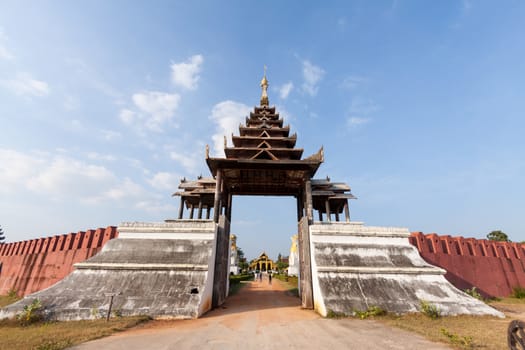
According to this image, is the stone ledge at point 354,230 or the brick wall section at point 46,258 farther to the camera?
the brick wall section at point 46,258

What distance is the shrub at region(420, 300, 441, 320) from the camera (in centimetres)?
972

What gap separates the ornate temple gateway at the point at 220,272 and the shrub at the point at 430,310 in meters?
0.30

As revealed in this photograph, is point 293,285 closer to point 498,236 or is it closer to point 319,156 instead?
point 319,156

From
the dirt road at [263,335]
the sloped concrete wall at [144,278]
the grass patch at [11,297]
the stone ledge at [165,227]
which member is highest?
the stone ledge at [165,227]

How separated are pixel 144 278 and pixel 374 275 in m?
10.8

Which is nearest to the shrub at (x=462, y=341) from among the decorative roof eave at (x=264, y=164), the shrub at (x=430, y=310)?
the shrub at (x=430, y=310)

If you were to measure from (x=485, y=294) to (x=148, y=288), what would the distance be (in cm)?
2286

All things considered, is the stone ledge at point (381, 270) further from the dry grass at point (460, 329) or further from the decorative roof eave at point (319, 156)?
the decorative roof eave at point (319, 156)

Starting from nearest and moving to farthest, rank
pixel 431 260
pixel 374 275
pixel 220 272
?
pixel 374 275 < pixel 220 272 < pixel 431 260

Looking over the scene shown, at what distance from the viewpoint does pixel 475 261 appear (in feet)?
62.0

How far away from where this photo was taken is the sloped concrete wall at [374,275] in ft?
34.1

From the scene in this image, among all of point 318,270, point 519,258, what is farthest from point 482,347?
point 519,258

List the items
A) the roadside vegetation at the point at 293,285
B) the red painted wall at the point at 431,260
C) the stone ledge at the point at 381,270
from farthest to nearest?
1. the roadside vegetation at the point at 293,285
2. the red painted wall at the point at 431,260
3. the stone ledge at the point at 381,270

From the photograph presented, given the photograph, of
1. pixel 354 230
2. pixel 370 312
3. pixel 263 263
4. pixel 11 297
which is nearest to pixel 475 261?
pixel 354 230
